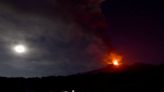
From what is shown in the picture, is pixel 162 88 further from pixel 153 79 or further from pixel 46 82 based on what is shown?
pixel 46 82

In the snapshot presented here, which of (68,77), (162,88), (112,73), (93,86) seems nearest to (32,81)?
(68,77)

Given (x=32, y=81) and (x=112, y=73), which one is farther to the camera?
(x=32, y=81)

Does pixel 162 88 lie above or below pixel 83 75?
below

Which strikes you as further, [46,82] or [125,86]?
[46,82]

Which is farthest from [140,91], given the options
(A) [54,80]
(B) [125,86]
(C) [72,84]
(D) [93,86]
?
(A) [54,80]

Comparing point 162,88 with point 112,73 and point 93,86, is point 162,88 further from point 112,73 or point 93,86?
point 93,86

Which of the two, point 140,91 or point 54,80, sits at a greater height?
point 54,80
